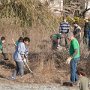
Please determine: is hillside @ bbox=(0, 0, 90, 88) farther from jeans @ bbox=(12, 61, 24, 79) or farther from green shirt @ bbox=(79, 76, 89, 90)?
green shirt @ bbox=(79, 76, 89, 90)

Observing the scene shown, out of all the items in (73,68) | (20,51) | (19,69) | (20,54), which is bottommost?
(19,69)

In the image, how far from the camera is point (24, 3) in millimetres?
24828

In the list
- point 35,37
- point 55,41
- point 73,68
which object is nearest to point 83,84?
point 73,68

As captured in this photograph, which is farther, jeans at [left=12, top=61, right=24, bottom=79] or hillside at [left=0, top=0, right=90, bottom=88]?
hillside at [left=0, top=0, right=90, bottom=88]

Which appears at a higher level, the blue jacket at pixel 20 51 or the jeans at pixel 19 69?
the blue jacket at pixel 20 51

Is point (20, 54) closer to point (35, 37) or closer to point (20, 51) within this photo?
point (20, 51)

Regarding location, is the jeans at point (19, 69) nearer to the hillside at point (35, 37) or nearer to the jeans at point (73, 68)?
the hillside at point (35, 37)

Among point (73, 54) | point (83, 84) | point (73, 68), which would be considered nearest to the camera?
point (83, 84)

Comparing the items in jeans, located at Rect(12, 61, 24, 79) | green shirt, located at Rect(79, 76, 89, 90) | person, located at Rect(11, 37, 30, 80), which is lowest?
jeans, located at Rect(12, 61, 24, 79)

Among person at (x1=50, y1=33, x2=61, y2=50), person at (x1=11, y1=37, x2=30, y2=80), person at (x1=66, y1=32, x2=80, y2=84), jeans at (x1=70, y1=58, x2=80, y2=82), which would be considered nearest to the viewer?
person at (x1=66, y1=32, x2=80, y2=84)

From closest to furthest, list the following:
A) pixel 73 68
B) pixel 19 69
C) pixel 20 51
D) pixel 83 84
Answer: pixel 83 84
pixel 73 68
pixel 20 51
pixel 19 69

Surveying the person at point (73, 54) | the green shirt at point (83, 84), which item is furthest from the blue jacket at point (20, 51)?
the green shirt at point (83, 84)

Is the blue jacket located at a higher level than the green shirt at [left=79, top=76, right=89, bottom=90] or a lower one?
higher

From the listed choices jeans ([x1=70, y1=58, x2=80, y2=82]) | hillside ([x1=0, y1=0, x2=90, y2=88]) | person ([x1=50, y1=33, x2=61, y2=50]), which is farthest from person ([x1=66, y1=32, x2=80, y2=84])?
person ([x1=50, y1=33, x2=61, y2=50])
